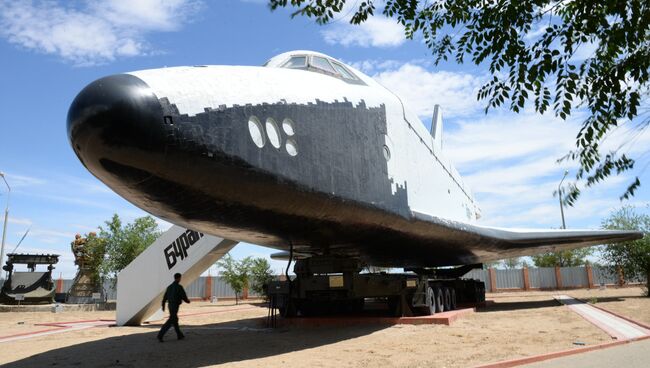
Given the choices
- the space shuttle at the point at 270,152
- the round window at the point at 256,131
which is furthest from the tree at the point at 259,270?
the round window at the point at 256,131

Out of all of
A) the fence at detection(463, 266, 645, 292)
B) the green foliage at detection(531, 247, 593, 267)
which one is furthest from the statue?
the green foliage at detection(531, 247, 593, 267)

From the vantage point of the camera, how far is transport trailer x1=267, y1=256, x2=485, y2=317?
9.05 metres

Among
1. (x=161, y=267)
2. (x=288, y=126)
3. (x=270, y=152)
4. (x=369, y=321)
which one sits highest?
(x=288, y=126)

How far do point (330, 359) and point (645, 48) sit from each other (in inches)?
187

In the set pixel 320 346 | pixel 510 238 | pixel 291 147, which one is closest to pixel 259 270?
pixel 510 238

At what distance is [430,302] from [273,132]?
248 inches

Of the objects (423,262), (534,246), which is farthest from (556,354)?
(534,246)

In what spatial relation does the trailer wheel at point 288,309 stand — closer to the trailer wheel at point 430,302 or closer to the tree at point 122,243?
the trailer wheel at point 430,302

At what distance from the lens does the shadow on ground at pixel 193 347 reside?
6547 millimetres

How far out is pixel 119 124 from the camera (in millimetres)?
4562

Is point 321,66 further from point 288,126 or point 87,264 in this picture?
point 87,264

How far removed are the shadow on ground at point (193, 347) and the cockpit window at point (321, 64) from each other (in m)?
4.17

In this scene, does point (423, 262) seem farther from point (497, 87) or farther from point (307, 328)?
point (497, 87)

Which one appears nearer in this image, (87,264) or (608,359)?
(608,359)
